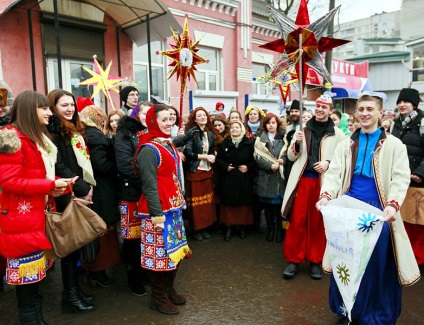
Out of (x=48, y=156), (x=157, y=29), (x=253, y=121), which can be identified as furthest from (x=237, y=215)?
(x=157, y=29)

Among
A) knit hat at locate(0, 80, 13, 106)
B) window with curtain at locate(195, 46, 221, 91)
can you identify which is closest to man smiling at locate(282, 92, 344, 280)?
knit hat at locate(0, 80, 13, 106)

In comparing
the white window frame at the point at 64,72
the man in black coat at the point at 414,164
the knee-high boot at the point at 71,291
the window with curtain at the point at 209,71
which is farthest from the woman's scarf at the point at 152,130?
the window with curtain at the point at 209,71

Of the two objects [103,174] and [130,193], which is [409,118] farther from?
[103,174]

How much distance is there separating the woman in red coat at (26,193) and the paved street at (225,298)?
2.07 ft

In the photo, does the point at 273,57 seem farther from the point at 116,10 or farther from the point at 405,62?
the point at 405,62

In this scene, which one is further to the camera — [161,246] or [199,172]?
[199,172]

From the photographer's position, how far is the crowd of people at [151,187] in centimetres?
266

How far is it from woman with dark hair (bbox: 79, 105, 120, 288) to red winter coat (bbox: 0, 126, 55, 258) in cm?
74

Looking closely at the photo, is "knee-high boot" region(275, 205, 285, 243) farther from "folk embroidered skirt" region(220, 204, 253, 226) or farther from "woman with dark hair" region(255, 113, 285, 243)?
"folk embroidered skirt" region(220, 204, 253, 226)

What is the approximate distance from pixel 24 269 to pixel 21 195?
55 centimetres

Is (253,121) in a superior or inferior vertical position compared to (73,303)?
superior

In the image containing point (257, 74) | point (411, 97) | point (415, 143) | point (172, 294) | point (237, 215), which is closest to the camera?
point (172, 294)

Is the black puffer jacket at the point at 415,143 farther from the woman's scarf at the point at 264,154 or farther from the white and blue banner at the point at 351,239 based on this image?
the white and blue banner at the point at 351,239

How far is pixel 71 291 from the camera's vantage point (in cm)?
320
